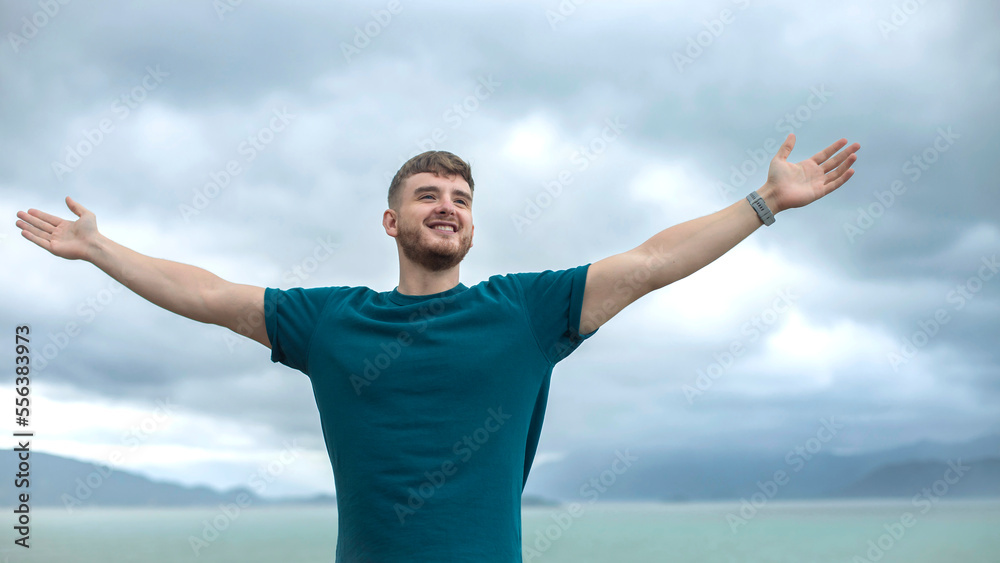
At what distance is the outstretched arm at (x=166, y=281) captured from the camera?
3812 millimetres

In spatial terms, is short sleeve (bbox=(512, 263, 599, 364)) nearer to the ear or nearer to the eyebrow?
the eyebrow

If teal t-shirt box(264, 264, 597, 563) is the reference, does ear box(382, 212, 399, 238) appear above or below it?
above

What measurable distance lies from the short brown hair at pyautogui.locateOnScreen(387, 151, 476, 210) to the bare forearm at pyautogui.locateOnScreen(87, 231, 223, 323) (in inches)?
47.4

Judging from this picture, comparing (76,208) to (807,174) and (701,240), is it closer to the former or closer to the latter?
(701,240)

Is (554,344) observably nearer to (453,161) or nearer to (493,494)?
(493,494)

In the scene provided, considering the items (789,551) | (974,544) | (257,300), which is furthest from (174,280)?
(974,544)

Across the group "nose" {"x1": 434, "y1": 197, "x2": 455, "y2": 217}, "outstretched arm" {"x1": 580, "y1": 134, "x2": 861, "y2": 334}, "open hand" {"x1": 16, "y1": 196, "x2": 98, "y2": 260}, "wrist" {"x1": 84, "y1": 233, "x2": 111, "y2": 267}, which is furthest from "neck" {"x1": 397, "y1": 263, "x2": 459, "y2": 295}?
"open hand" {"x1": 16, "y1": 196, "x2": 98, "y2": 260}

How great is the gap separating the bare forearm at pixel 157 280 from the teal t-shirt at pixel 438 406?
52 centimetres

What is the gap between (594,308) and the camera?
136 inches

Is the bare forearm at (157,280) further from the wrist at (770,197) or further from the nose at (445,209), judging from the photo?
the wrist at (770,197)

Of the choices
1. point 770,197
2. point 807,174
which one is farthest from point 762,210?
point 807,174

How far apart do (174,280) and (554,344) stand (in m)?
2.23

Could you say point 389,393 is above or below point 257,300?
below

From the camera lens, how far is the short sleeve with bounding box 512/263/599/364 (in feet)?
11.3
